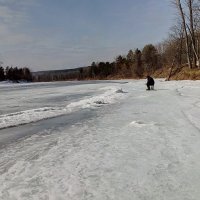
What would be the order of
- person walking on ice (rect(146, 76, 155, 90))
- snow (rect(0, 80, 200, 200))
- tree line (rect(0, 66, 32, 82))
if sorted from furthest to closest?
tree line (rect(0, 66, 32, 82))
person walking on ice (rect(146, 76, 155, 90))
snow (rect(0, 80, 200, 200))

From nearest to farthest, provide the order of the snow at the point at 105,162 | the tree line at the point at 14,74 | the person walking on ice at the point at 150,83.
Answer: the snow at the point at 105,162, the person walking on ice at the point at 150,83, the tree line at the point at 14,74

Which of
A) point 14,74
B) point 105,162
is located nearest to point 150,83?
point 105,162

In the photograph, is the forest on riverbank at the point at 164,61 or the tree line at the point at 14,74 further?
the tree line at the point at 14,74

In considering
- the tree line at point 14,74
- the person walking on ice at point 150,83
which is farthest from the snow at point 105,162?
the tree line at point 14,74

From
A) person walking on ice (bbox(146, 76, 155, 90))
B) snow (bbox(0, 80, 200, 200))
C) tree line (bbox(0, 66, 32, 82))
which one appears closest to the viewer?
snow (bbox(0, 80, 200, 200))

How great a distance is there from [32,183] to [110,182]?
1.10m

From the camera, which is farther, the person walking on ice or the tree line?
the tree line

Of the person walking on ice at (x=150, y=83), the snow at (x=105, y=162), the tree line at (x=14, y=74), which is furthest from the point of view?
the tree line at (x=14, y=74)

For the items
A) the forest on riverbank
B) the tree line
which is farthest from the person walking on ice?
the tree line

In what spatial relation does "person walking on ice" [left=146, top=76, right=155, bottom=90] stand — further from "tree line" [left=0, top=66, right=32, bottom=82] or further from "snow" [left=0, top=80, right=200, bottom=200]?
"tree line" [left=0, top=66, right=32, bottom=82]

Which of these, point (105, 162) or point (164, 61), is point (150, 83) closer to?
point (105, 162)

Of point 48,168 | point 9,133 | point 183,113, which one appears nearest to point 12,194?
point 48,168

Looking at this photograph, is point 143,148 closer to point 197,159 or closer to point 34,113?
point 197,159

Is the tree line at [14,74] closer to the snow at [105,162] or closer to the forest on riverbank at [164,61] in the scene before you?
the forest on riverbank at [164,61]
